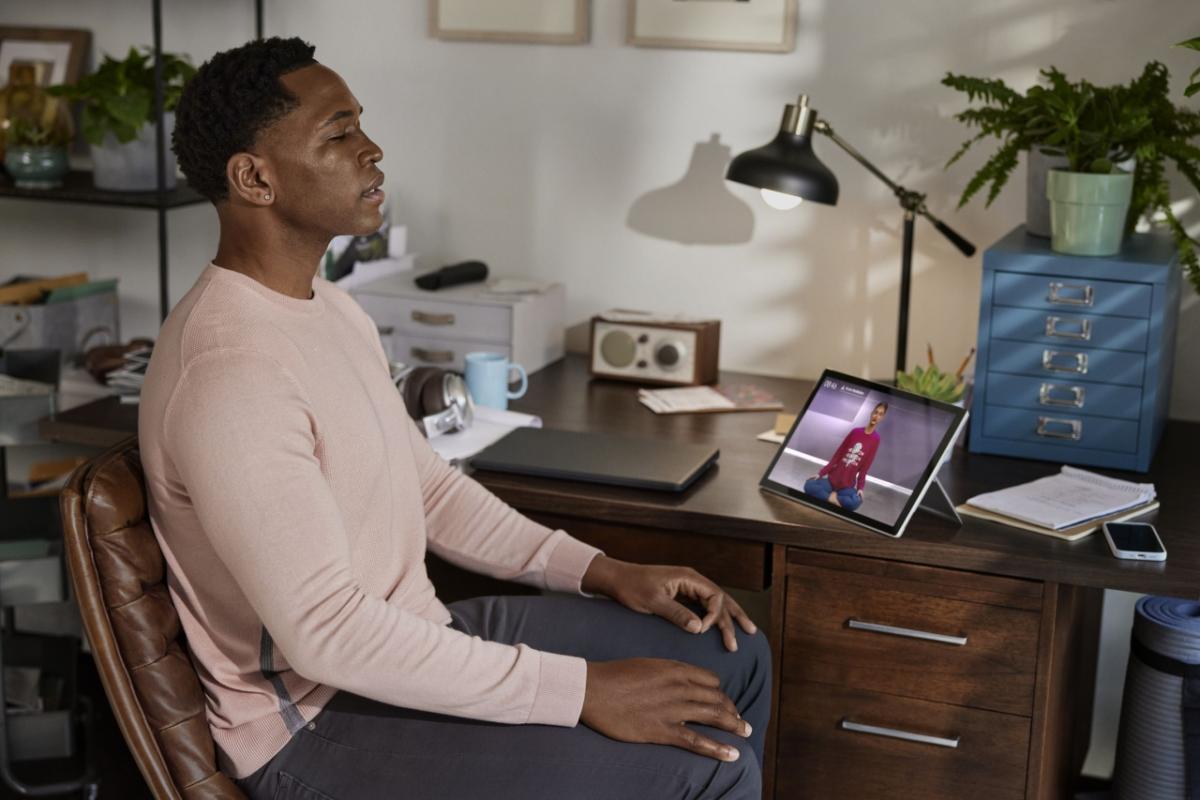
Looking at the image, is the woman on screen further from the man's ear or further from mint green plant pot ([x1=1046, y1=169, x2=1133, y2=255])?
the man's ear

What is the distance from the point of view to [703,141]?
8.53 ft

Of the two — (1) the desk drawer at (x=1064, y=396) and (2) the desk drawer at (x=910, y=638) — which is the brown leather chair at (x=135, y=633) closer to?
(2) the desk drawer at (x=910, y=638)

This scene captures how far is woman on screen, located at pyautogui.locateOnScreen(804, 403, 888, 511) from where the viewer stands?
6.07ft

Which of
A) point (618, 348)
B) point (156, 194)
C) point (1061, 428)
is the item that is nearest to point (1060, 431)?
point (1061, 428)

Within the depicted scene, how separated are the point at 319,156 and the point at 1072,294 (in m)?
1.11

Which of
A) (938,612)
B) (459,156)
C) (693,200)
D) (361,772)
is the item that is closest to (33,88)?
(459,156)

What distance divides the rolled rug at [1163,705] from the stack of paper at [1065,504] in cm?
18

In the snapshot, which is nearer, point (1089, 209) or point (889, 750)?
point (889, 750)

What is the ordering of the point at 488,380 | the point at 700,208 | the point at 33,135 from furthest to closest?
the point at 33,135 → the point at 700,208 → the point at 488,380

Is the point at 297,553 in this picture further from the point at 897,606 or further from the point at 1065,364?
the point at 1065,364

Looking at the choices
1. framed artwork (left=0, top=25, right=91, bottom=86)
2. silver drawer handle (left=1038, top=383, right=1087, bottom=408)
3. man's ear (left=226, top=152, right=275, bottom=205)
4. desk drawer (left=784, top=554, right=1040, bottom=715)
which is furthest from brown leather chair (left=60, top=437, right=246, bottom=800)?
framed artwork (left=0, top=25, right=91, bottom=86)

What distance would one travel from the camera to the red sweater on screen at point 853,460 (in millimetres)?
1858

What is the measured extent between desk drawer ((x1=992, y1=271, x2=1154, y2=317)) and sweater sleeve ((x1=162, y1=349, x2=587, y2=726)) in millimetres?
985

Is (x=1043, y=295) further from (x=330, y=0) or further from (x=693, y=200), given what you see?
(x=330, y=0)
